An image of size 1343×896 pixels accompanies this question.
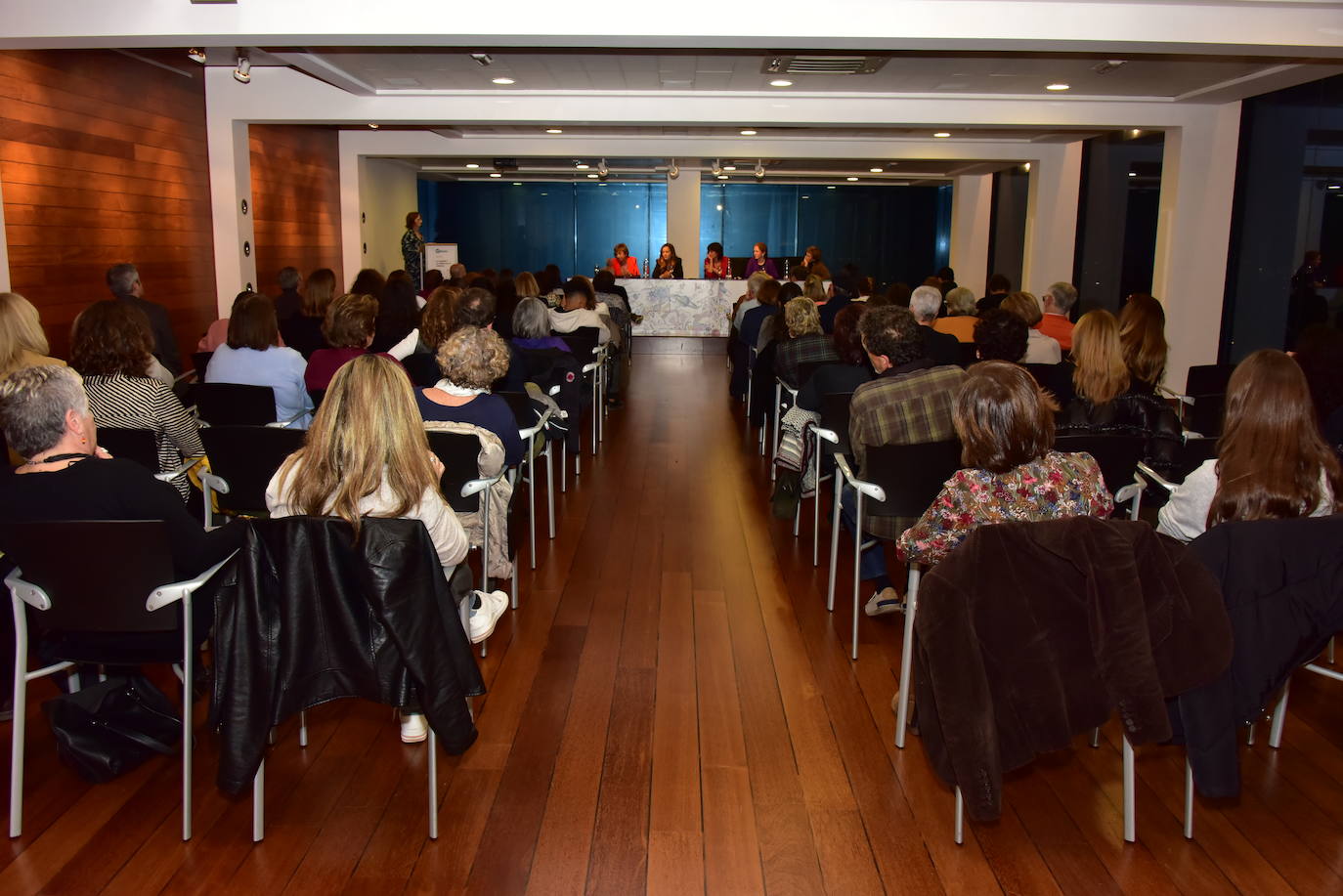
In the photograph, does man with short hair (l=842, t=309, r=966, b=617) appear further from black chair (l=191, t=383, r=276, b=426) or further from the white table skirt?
the white table skirt

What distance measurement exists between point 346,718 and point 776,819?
4.95 ft

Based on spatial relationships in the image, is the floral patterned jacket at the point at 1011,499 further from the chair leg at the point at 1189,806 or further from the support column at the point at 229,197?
the support column at the point at 229,197

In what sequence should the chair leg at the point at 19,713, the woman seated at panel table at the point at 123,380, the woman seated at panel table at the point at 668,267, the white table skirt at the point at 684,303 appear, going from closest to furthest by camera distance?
the chair leg at the point at 19,713 → the woman seated at panel table at the point at 123,380 → the white table skirt at the point at 684,303 → the woman seated at panel table at the point at 668,267

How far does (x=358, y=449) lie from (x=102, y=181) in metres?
6.38

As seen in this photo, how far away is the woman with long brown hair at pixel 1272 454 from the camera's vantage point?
2.87 m

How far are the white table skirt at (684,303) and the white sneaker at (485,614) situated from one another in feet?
38.5

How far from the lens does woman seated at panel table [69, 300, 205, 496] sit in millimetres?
4094

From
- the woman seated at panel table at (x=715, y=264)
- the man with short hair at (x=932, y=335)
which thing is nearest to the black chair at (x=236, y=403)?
the man with short hair at (x=932, y=335)

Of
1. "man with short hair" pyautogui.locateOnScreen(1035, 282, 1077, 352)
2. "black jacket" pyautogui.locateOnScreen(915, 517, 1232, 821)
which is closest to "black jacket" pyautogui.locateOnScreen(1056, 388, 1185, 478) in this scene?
"black jacket" pyautogui.locateOnScreen(915, 517, 1232, 821)

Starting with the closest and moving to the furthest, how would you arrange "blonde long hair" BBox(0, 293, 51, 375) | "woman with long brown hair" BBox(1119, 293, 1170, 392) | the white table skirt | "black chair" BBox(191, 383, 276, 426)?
"blonde long hair" BBox(0, 293, 51, 375), "woman with long brown hair" BBox(1119, 293, 1170, 392), "black chair" BBox(191, 383, 276, 426), the white table skirt

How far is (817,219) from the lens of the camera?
2147 cm

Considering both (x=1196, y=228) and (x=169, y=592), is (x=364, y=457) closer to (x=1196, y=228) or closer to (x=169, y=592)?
(x=169, y=592)

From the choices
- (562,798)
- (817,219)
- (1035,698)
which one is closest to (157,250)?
(562,798)

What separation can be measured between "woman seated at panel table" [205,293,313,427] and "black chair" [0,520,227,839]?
2356mm
